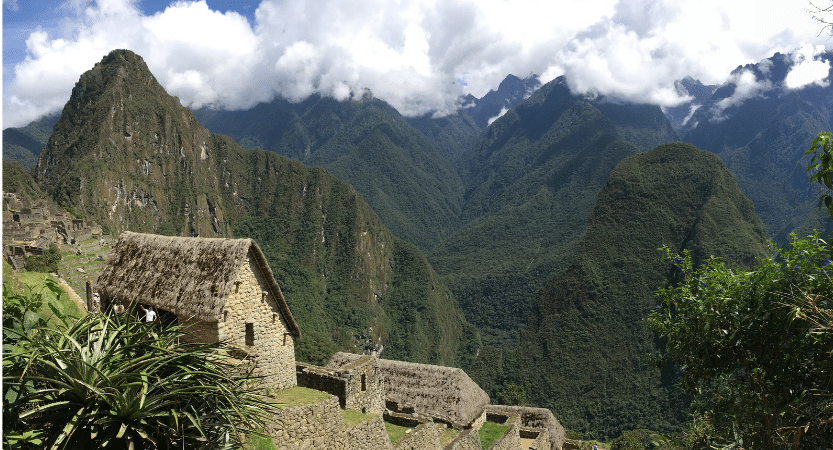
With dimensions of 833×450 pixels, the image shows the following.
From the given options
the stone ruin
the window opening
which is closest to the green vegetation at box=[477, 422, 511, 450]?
the stone ruin

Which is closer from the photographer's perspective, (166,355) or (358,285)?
(166,355)

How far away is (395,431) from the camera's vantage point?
13492mm

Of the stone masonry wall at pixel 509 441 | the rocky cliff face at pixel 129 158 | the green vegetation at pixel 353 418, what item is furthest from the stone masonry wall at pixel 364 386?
the rocky cliff face at pixel 129 158

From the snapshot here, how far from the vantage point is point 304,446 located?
879 cm

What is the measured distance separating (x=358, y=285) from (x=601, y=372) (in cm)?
7433

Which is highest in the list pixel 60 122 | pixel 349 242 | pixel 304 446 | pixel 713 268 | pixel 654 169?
pixel 60 122

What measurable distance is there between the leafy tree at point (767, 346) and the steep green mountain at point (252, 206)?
89.0m

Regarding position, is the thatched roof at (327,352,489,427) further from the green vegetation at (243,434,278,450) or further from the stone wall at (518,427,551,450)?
the green vegetation at (243,434,278,450)

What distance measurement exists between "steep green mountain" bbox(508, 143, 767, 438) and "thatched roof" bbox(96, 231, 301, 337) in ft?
206

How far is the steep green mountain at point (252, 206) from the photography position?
104 meters

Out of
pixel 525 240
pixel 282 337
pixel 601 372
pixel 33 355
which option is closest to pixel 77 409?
pixel 33 355

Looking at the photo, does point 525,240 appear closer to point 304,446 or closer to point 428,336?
point 428,336

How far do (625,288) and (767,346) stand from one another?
325 ft

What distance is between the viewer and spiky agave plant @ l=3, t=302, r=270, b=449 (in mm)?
4809
